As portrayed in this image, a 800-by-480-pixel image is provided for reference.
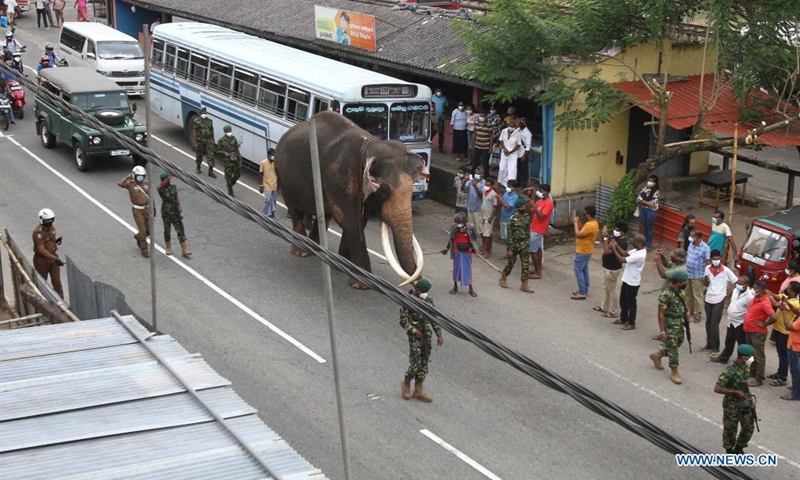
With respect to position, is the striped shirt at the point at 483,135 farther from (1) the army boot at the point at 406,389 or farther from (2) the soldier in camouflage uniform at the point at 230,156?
(1) the army boot at the point at 406,389

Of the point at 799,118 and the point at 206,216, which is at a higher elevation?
the point at 799,118

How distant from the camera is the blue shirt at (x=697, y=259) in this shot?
15.3 meters

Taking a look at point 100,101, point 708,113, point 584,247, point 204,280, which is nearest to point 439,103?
point 708,113

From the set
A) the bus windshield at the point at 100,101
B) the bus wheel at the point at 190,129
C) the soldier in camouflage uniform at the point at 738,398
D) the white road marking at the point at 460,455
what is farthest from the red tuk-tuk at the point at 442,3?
the soldier in camouflage uniform at the point at 738,398

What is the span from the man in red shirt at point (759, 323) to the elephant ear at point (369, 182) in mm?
5541

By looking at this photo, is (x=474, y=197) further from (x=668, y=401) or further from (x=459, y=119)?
(x=668, y=401)

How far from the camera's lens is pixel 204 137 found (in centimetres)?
2178

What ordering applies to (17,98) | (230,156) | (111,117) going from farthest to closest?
(17,98) → (111,117) → (230,156)

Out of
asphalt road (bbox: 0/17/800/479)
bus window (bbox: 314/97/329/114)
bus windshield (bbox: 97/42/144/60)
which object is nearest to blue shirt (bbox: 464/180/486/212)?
asphalt road (bbox: 0/17/800/479)

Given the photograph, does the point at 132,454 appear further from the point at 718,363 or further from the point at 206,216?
the point at 206,216

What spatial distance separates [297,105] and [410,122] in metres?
2.32

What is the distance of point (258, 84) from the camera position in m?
21.6

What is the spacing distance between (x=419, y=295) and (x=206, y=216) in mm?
8875

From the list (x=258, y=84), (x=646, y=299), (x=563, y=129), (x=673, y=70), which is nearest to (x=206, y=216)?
(x=258, y=84)
